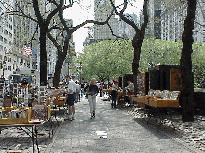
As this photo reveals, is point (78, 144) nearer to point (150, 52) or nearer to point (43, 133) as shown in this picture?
point (43, 133)

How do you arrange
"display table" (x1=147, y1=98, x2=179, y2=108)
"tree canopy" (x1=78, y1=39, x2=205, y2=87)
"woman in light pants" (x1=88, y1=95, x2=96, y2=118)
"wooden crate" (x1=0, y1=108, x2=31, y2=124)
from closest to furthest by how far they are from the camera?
"wooden crate" (x1=0, y1=108, x2=31, y2=124)
"display table" (x1=147, y1=98, x2=179, y2=108)
"woman in light pants" (x1=88, y1=95, x2=96, y2=118)
"tree canopy" (x1=78, y1=39, x2=205, y2=87)

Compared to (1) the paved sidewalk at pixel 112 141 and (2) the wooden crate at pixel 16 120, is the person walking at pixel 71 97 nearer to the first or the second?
(1) the paved sidewalk at pixel 112 141

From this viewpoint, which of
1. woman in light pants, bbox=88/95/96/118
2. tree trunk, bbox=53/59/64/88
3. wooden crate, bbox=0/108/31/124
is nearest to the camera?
wooden crate, bbox=0/108/31/124

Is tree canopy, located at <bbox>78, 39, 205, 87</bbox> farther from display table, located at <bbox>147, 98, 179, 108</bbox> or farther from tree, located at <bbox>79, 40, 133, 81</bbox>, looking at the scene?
display table, located at <bbox>147, 98, 179, 108</bbox>

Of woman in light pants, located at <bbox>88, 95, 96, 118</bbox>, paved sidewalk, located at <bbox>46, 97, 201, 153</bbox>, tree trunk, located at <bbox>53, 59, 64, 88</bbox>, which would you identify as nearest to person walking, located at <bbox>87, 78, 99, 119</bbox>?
woman in light pants, located at <bbox>88, 95, 96, 118</bbox>

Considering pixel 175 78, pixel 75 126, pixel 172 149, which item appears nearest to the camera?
pixel 172 149

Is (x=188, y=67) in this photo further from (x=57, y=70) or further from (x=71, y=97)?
(x=57, y=70)

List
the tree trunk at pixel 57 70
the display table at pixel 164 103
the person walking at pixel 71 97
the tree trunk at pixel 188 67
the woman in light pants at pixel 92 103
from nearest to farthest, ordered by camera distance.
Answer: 1. the display table at pixel 164 103
2. the tree trunk at pixel 188 67
3. the person walking at pixel 71 97
4. the woman in light pants at pixel 92 103
5. the tree trunk at pixel 57 70

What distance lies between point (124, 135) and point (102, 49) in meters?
52.0

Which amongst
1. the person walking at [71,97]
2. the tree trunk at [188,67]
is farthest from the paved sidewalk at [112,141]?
the person walking at [71,97]

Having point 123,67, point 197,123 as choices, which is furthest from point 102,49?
point 197,123

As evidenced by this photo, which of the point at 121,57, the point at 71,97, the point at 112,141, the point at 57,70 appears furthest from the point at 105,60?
the point at 112,141

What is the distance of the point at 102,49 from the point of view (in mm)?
61531

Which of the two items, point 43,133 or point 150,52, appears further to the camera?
point 150,52
